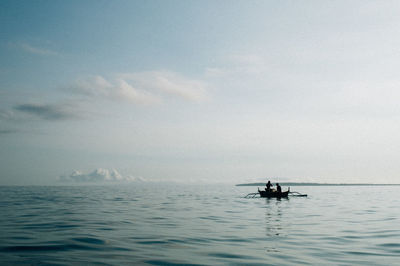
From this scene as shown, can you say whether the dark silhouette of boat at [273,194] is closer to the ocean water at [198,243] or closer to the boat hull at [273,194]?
the boat hull at [273,194]

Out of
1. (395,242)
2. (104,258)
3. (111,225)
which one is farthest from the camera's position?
(111,225)

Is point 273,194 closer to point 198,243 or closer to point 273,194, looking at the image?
point 273,194

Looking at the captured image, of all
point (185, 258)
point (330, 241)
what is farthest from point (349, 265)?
point (185, 258)

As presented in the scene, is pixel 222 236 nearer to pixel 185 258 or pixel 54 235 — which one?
pixel 185 258

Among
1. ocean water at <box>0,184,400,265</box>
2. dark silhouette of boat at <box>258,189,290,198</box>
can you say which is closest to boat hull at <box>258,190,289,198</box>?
dark silhouette of boat at <box>258,189,290,198</box>

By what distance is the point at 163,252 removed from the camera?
44.5ft

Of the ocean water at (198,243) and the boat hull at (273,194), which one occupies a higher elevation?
the boat hull at (273,194)

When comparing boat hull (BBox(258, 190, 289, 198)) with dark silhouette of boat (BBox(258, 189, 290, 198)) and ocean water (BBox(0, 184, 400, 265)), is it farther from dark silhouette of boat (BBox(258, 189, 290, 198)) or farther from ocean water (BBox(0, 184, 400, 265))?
ocean water (BBox(0, 184, 400, 265))

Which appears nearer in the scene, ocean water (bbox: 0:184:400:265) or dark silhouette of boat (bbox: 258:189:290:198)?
ocean water (bbox: 0:184:400:265)

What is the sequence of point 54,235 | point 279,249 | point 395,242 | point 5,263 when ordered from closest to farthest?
point 5,263, point 279,249, point 395,242, point 54,235

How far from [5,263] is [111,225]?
10.3 metres

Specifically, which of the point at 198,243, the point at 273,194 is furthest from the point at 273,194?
the point at 198,243

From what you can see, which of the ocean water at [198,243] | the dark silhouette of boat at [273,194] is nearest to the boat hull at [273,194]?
the dark silhouette of boat at [273,194]

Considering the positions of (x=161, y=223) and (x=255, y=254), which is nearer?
(x=255, y=254)
